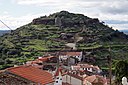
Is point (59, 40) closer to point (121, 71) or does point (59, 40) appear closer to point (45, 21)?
point (45, 21)

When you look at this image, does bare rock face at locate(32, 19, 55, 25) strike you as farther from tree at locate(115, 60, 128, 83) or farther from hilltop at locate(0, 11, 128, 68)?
tree at locate(115, 60, 128, 83)

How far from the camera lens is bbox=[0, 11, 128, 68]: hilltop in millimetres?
96688

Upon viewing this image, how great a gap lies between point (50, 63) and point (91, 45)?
3553 cm

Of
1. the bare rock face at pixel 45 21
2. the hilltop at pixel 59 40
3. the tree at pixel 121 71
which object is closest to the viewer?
the tree at pixel 121 71

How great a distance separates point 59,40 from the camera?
398 ft

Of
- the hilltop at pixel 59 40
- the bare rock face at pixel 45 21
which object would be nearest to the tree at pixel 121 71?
the hilltop at pixel 59 40

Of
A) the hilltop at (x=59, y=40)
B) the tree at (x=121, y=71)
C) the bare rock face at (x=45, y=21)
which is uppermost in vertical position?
the tree at (x=121, y=71)

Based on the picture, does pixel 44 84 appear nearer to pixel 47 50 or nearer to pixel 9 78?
pixel 9 78

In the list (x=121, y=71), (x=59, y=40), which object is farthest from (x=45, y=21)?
(x=121, y=71)

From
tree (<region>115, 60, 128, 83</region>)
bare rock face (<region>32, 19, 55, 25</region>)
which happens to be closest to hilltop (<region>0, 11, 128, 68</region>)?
bare rock face (<region>32, 19, 55, 25</region>)

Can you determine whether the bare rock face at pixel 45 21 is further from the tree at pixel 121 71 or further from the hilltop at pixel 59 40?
the tree at pixel 121 71

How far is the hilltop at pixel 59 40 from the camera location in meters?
96.7

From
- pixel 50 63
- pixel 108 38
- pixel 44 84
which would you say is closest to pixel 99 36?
pixel 108 38

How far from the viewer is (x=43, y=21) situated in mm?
155000
